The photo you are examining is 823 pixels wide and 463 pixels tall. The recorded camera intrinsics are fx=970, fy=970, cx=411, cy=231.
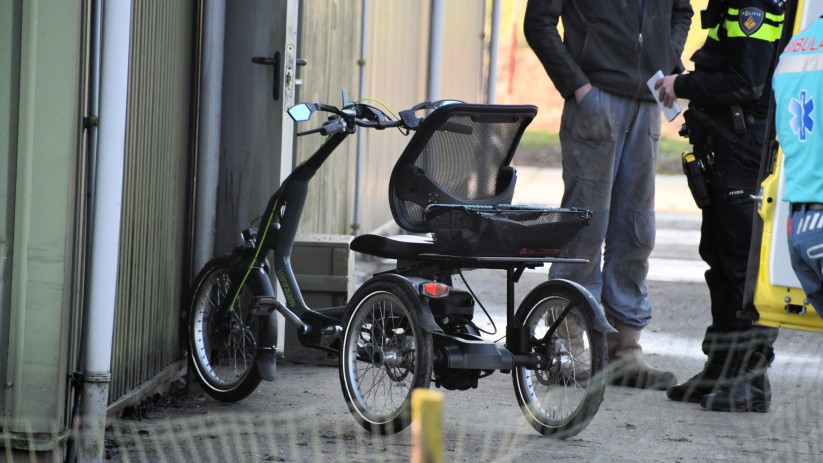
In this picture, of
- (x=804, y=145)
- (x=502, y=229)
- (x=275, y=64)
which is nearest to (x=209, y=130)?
(x=275, y=64)

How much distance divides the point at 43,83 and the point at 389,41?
294 inches

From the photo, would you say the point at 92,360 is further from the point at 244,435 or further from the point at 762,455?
the point at 762,455

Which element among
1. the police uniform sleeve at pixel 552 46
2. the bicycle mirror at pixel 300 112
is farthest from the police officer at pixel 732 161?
Answer: the bicycle mirror at pixel 300 112

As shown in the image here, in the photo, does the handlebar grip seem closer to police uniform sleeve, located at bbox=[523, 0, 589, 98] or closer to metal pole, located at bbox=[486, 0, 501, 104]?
police uniform sleeve, located at bbox=[523, 0, 589, 98]

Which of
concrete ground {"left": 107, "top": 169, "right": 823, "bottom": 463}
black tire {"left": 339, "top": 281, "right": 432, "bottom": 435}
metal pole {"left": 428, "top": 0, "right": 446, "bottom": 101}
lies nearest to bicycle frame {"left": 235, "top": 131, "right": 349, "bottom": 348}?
black tire {"left": 339, "top": 281, "right": 432, "bottom": 435}

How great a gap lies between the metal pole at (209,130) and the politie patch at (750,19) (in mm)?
2629

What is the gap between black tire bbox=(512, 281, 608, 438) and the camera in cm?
392

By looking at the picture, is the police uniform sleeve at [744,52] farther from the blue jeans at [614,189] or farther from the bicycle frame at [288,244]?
the bicycle frame at [288,244]

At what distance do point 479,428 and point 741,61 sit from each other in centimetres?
214

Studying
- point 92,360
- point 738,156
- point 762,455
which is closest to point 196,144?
point 92,360

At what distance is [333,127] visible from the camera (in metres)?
4.21

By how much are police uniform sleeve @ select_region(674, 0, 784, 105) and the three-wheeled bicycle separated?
3.62ft

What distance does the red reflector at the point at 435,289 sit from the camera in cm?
388

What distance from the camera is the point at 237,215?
17.3 ft
